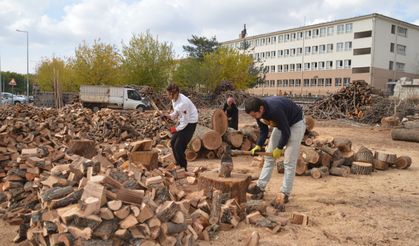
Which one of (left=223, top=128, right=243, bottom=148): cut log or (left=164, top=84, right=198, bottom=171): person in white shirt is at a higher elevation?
(left=164, top=84, right=198, bottom=171): person in white shirt

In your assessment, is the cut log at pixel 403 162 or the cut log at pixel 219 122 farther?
the cut log at pixel 219 122

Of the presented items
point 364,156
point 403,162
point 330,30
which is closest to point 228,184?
point 364,156

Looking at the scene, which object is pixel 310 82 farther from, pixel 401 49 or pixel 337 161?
pixel 337 161

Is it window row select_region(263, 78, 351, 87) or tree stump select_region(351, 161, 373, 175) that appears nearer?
tree stump select_region(351, 161, 373, 175)

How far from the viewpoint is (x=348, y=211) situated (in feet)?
16.0

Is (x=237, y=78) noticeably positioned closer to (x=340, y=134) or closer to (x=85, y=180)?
(x=340, y=134)

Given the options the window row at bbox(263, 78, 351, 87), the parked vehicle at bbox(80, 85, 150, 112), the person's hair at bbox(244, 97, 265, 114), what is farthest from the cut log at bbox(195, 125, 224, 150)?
the window row at bbox(263, 78, 351, 87)

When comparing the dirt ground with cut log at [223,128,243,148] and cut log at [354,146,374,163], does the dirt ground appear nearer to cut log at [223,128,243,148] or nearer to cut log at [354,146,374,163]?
cut log at [354,146,374,163]

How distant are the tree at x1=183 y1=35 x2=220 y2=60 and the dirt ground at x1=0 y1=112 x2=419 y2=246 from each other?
39.3 metres

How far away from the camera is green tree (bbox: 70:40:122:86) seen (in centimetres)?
3316

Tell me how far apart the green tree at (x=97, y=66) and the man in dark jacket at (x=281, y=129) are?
29873mm

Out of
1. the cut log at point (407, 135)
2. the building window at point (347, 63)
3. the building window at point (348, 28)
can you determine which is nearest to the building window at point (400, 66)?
the building window at point (347, 63)

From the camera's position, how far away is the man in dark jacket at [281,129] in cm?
454

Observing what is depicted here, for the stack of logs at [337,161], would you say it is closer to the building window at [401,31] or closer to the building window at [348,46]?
the building window at [348,46]
